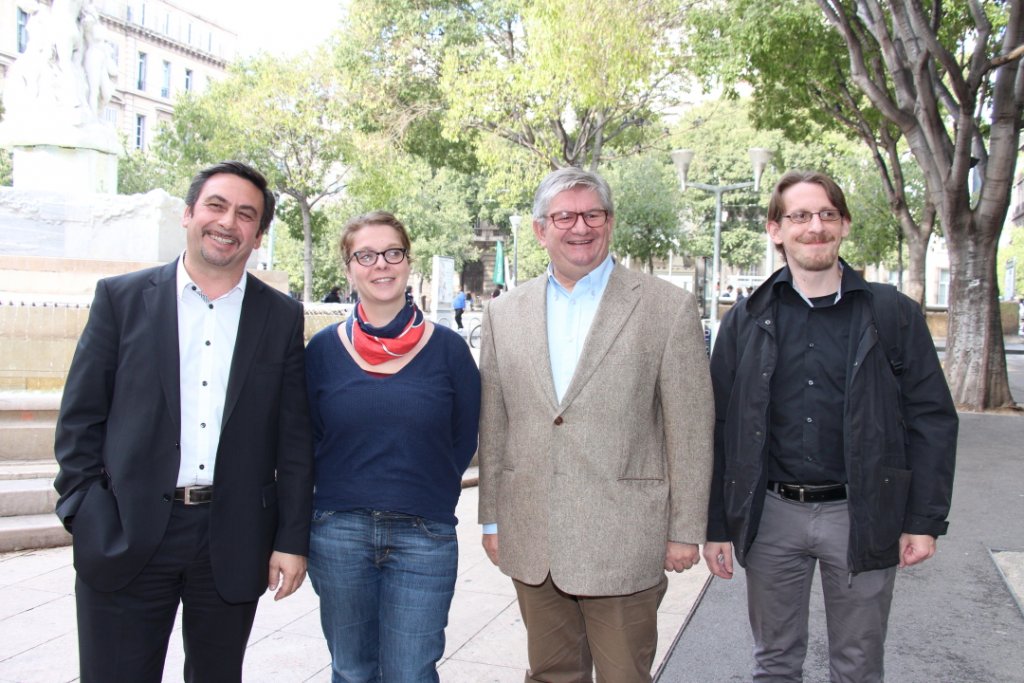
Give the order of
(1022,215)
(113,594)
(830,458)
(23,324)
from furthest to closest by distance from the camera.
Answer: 1. (1022,215)
2. (23,324)
3. (830,458)
4. (113,594)

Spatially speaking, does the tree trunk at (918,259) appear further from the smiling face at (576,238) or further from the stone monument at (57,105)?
the smiling face at (576,238)

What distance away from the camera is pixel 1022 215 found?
47.6 meters

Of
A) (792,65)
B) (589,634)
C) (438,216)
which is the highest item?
(438,216)

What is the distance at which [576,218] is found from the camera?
2826 mm

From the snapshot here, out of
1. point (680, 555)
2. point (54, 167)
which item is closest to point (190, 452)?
point (680, 555)

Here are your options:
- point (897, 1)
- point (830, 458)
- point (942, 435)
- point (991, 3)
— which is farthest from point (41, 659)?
point (991, 3)

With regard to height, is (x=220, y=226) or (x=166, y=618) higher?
(x=220, y=226)

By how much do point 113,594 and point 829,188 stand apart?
8.15 feet

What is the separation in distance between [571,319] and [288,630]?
2.37 meters

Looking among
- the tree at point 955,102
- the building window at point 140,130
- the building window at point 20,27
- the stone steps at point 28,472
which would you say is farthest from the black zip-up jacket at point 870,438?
the building window at point 140,130

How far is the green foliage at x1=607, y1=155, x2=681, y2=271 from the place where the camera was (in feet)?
125

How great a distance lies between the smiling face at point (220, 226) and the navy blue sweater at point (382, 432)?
1.24 feet

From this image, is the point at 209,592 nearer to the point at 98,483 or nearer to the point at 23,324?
the point at 98,483

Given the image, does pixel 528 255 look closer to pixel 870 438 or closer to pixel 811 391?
pixel 811 391
